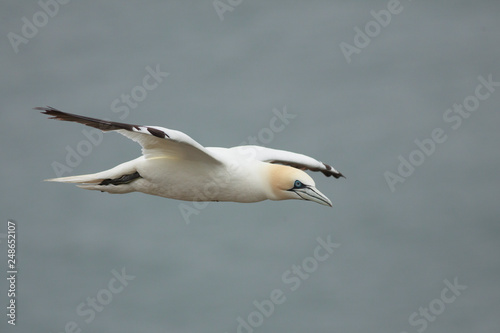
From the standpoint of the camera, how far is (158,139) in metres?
10.9

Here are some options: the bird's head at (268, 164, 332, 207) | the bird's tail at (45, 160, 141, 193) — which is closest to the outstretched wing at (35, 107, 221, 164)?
the bird's tail at (45, 160, 141, 193)

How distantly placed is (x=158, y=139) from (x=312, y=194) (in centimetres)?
201

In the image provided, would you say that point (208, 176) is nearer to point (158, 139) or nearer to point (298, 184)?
point (158, 139)

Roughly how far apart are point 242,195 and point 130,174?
4.97ft

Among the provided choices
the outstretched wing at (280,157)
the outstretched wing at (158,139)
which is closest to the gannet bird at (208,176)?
the outstretched wing at (158,139)

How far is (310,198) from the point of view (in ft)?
35.9

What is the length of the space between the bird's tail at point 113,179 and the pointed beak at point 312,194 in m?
2.11

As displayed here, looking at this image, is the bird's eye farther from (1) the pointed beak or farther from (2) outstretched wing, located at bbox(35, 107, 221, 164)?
(2) outstretched wing, located at bbox(35, 107, 221, 164)

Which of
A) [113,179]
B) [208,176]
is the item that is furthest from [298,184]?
[113,179]

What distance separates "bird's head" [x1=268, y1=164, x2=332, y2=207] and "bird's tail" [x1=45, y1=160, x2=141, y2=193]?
177 cm

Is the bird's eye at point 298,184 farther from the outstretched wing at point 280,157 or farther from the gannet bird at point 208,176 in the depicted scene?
the outstretched wing at point 280,157

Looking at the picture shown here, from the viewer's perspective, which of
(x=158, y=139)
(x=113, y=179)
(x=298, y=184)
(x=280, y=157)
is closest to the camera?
(x=158, y=139)

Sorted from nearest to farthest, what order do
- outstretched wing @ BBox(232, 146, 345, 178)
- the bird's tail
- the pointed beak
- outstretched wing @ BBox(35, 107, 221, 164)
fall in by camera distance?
1. outstretched wing @ BBox(35, 107, 221, 164)
2. the pointed beak
3. the bird's tail
4. outstretched wing @ BBox(232, 146, 345, 178)

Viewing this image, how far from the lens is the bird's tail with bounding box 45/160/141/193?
11.4 metres
